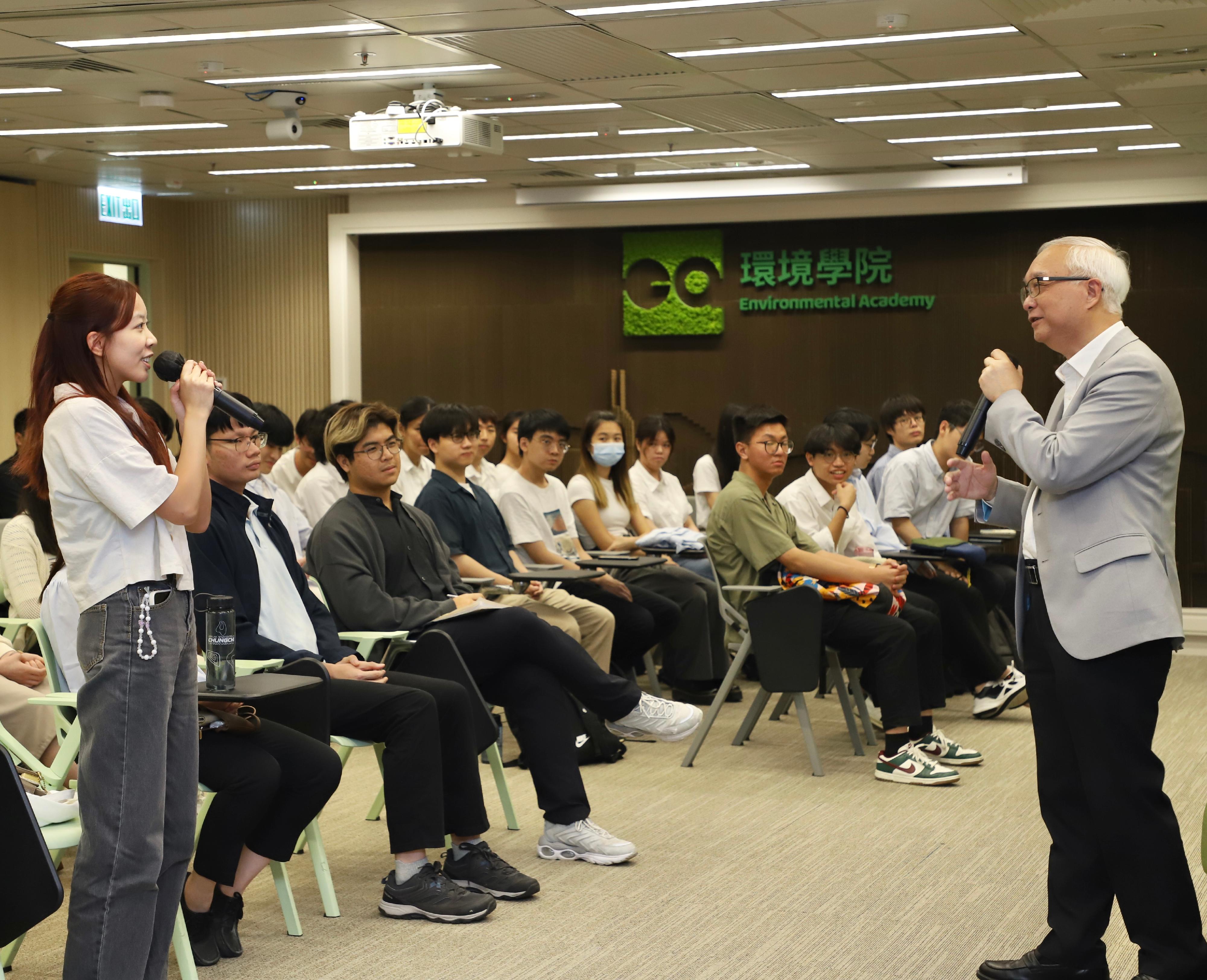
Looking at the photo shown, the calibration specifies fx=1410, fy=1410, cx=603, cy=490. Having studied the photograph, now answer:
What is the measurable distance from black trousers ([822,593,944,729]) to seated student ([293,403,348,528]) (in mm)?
2380

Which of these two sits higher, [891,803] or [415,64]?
[415,64]

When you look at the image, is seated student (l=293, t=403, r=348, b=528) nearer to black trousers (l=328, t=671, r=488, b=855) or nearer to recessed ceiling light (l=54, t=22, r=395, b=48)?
recessed ceiling light (l=54, t=22, r=395, b=48)

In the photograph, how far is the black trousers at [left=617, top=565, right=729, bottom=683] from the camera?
22.7ft

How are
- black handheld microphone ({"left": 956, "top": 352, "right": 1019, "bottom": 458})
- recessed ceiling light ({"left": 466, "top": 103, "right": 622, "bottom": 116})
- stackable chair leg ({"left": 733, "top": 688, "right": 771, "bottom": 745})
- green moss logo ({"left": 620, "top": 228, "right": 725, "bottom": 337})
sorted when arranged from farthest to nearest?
green moss logo ({"left": 620, "top": 228, "right": 725, "bottom": 337}) → recessed ceiling light ({"left": 466, "top": 103, "right": 622, "bottom": 116}) → stackable chair leg ({"left": 733, "top": 688, "right": 771, "bottom": 745}) → black handheld microphone ({"left": 956, "top": 352, "right": 1019, "bottom": 458})

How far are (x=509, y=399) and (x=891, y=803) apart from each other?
7.79 meters

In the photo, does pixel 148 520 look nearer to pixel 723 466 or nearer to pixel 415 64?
pixel 723 466

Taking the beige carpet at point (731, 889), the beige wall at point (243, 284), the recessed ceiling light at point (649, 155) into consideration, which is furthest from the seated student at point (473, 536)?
the beige wall at point (243, 284)

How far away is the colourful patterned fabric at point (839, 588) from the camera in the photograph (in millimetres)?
5473

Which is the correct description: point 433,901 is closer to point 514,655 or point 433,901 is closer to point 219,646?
point 514,655

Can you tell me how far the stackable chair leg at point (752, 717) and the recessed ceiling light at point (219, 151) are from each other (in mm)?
5570

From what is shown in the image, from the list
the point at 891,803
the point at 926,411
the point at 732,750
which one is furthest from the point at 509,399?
the point at 891,803

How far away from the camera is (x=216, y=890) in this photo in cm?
348

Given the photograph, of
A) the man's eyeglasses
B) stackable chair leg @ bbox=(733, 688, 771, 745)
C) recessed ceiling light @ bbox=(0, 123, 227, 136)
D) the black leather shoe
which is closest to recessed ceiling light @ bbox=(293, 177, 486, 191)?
recessed ceiling light @ bbox=(0, 123, 227, 136)

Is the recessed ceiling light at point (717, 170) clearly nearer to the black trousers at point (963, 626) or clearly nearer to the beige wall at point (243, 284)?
the beige wall at point (243, 284)
